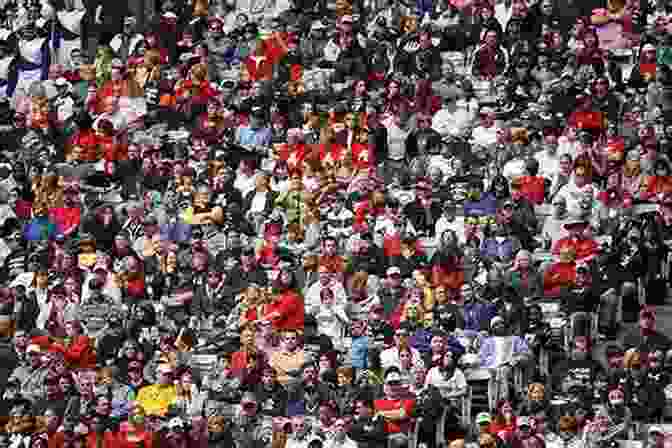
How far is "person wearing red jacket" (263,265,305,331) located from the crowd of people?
52 millimetres

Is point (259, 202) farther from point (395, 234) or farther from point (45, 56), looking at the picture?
point (45, 56)

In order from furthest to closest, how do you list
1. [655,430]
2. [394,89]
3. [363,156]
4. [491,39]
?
[491,39], [394,89], [363,156], [655,430]

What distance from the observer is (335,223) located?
39.1 m

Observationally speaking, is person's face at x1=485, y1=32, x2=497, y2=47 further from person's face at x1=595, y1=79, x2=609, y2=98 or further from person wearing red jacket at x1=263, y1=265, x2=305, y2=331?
person wearing red jacket at x1=263, y1=265, x2=305, y2=331

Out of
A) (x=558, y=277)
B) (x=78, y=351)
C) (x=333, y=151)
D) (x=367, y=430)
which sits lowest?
(x=367, y=430)

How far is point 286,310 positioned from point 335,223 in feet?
8.20

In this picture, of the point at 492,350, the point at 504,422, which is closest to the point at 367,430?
the point at 504,422

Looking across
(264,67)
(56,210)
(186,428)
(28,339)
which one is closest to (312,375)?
(186,428)

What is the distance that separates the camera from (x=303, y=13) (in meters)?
45.1

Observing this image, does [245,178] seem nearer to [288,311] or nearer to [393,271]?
[288,311]

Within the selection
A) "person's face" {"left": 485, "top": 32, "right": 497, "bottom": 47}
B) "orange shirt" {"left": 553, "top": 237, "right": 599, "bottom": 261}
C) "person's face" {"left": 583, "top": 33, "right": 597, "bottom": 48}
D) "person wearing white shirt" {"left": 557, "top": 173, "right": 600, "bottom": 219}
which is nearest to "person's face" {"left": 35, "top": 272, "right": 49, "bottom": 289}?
"orange shirt" {"left": 553, "top": 237, "right": 599, "bottom": 261}

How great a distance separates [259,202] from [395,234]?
2.71 meters

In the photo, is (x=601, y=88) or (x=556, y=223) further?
(x=601, y=88)

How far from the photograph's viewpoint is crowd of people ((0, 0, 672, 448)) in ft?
115
